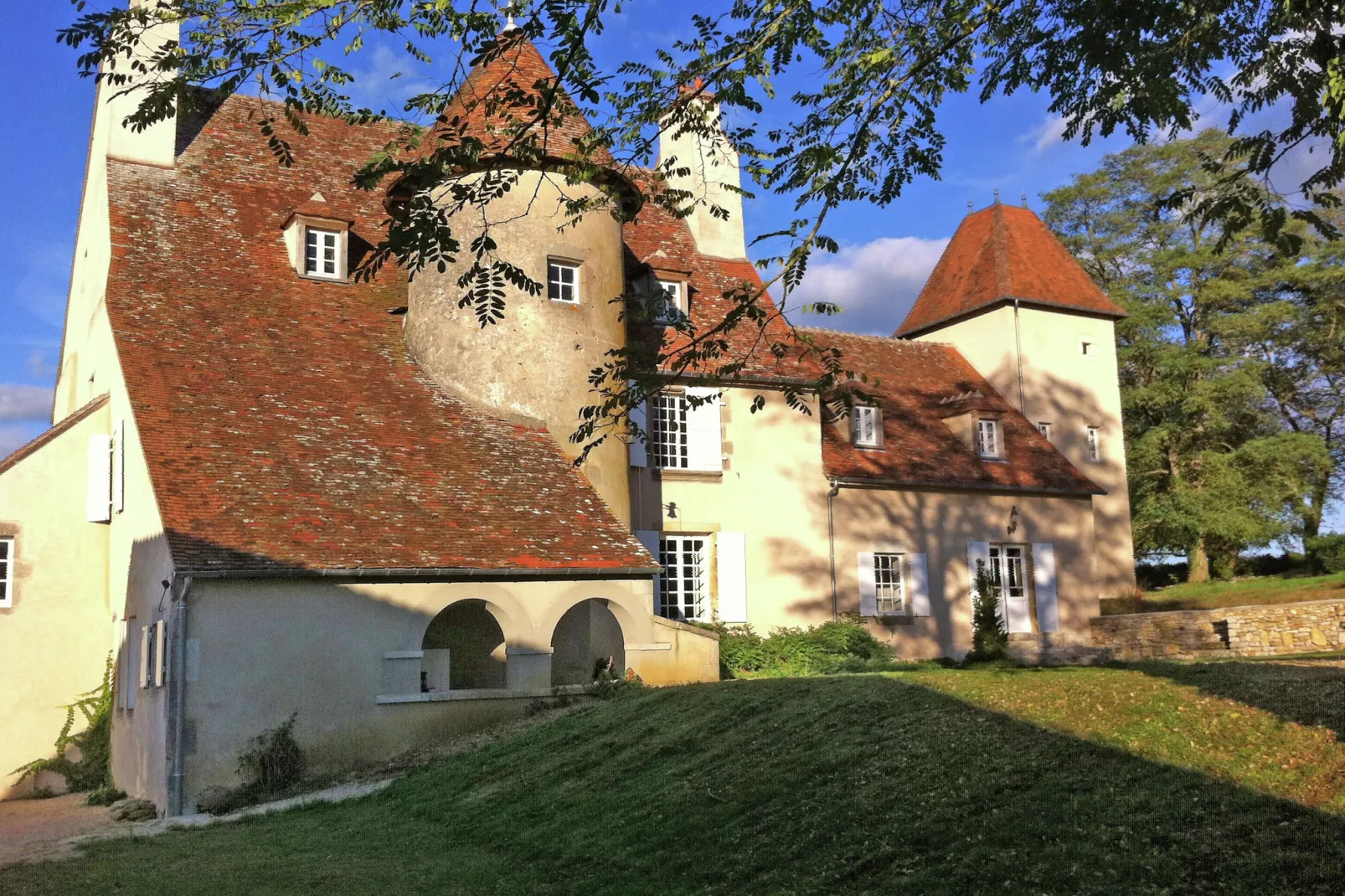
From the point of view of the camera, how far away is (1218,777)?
263 inches

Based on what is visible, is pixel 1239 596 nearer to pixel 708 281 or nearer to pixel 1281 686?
pixel 708 281

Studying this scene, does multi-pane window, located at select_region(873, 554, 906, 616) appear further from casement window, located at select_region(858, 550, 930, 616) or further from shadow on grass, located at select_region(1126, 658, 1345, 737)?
shadow on grass, located at select_region(1126, 658, 1345, 737)

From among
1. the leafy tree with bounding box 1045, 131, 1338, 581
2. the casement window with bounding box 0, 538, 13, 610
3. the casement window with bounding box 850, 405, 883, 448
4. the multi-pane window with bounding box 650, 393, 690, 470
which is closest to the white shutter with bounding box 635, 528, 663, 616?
the multi-pane window with bounding box 650, 393, 690, 470

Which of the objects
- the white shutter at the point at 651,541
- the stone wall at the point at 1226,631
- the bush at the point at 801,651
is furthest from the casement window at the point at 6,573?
the stone wall at the point at 1226,631

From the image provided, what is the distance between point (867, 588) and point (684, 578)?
12.3 feet

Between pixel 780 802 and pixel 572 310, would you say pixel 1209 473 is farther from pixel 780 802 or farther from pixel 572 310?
pixel 780 802

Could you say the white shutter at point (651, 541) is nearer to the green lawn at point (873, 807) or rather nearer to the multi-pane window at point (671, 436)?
the multi-pane window at point (671, 436)

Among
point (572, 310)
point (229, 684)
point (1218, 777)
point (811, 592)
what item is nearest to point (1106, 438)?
point (811, 592)

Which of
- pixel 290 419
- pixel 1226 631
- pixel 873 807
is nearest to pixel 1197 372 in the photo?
pixel 1226 631

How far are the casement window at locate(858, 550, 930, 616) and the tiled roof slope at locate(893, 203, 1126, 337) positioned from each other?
27.5ft

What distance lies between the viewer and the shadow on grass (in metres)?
7.53

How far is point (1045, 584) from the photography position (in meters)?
25.3

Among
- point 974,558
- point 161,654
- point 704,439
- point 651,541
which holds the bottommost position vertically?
point 161,654

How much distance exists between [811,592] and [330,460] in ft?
31.8
